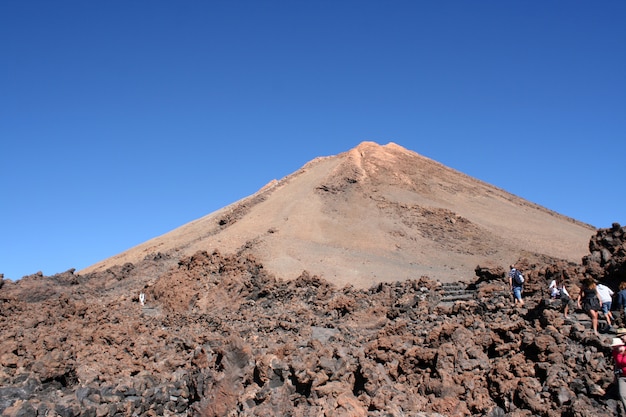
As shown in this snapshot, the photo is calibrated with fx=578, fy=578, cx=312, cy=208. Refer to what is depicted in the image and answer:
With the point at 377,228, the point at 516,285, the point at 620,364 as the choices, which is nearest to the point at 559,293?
the point at 516,285

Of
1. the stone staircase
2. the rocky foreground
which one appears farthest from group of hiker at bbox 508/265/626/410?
the stone staircase

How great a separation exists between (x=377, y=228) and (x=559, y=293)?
64.7ft

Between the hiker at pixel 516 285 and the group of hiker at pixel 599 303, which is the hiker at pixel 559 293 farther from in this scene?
the hiker at pixel 516 285

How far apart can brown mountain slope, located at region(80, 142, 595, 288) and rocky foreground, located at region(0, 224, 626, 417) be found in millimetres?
10662

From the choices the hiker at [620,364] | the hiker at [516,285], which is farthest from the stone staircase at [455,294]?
the hiker at [620,364]

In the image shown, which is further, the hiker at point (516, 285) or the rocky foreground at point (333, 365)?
the hiker at point (516, 285)

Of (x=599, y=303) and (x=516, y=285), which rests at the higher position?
(x=516, y=285)

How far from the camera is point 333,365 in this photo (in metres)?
8.98

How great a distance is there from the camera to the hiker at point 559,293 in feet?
35.6

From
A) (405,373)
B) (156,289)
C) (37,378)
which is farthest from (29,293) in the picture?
(405,373)

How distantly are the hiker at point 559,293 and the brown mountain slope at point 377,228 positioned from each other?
10.8 m

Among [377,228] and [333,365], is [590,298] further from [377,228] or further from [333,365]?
[377,228]

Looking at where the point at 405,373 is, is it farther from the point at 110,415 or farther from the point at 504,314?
the point at 110,415

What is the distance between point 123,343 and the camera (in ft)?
39.0
